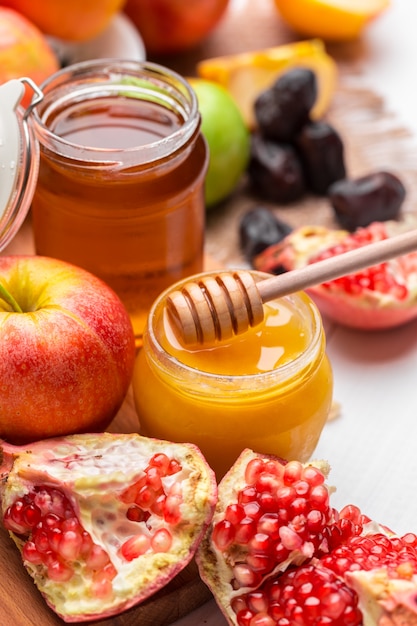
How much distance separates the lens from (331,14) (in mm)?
2662

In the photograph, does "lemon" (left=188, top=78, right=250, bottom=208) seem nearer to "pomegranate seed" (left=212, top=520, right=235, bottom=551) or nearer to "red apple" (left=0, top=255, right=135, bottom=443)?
"red apple" (left=0, top=255, right=135, bottom=443)

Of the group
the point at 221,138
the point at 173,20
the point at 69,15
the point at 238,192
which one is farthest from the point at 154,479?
the point at 173,20

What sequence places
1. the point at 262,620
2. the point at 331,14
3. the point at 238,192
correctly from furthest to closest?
the point at 331,14
the point at 238,192
the point at 262,620

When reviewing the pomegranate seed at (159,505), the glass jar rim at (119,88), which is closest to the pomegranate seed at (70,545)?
the pomegranate seed at (159,505)

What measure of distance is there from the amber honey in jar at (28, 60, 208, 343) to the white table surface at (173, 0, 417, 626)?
0.38 m

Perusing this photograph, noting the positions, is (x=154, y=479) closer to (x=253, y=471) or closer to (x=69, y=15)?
(x=253, y=471)

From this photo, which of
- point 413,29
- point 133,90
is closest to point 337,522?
point 133,90

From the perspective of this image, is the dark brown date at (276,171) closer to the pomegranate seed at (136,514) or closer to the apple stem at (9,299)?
the apple stem at (9,299)

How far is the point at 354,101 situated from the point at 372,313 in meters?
0.97

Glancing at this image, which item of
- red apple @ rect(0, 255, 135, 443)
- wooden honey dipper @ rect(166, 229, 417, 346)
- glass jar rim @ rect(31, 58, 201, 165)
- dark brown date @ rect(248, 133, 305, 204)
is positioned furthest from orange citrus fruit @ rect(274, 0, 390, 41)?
red apple @ rect(0, 255, 135, 443)

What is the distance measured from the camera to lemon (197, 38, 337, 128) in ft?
7.88

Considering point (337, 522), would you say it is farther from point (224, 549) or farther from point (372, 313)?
point (372, 313)

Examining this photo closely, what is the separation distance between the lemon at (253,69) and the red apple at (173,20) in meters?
0.20

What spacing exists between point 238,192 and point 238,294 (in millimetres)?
943
